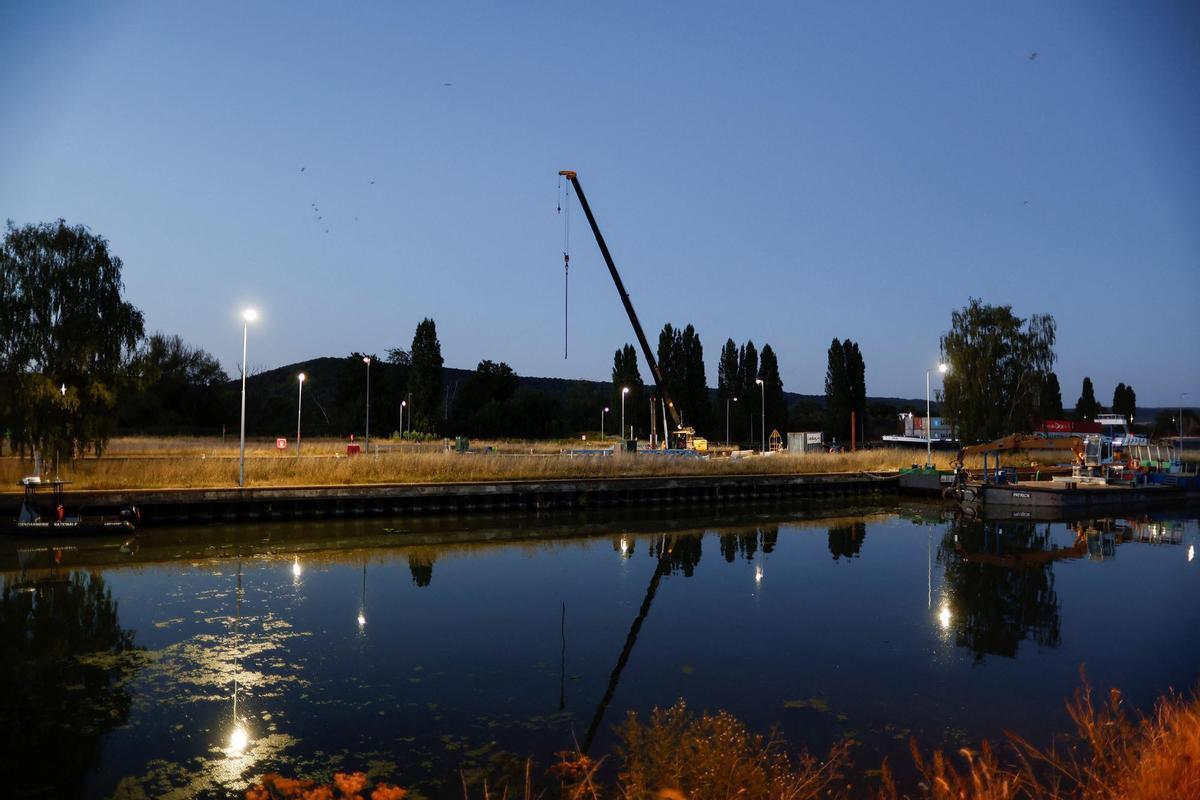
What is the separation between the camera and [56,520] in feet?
75.9

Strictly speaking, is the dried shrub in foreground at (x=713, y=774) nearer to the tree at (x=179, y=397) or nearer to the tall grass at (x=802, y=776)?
the tall grass at (x=802, y=776)

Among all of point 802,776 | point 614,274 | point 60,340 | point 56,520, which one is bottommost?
point 56,520

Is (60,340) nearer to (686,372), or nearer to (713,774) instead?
(713,774)

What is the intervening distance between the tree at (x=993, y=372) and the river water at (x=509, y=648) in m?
32.8

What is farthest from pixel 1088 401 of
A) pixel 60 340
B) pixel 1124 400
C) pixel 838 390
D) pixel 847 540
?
pixel 60 340

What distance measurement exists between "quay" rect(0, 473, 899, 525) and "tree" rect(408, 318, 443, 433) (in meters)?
38.0

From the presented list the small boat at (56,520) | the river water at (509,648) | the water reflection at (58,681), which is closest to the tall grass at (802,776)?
the river water at (509,648)

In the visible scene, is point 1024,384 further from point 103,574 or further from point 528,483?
point 103,574

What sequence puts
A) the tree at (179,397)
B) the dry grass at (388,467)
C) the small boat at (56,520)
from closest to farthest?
the small boat at (56,520), the dry grass at (388,467), the tree at (179,397)

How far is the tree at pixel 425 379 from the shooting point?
232 feet

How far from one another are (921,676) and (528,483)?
23405 mm

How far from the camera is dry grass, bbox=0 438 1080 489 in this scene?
96.0ft

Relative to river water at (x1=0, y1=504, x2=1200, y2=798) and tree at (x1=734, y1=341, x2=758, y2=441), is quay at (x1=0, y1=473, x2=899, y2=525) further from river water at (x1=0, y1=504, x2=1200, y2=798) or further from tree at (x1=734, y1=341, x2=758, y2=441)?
tree at (x1=734, y1=341, x2=758, y2=441)

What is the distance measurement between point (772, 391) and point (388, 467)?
54.3 metres
